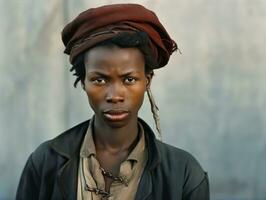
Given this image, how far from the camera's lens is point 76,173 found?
82.7 inches

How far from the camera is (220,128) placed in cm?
319

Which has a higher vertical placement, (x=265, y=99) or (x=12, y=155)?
(x=265, y=99)

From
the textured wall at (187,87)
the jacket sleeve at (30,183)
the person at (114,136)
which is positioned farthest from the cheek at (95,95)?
the textured wall at (187,87)

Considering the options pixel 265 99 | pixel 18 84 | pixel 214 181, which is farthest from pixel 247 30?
pixel 18 84

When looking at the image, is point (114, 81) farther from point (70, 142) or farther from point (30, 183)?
point (30, 183)

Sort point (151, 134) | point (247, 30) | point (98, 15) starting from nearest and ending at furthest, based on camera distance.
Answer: point (98, 15) < point (151, 134) < point (247, 30)

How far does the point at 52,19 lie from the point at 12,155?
0.69 metres

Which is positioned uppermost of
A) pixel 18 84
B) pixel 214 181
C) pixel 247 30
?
pixel 247 30

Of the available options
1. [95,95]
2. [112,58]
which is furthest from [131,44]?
[95,95]

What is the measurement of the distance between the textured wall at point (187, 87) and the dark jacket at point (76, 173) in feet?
3.20

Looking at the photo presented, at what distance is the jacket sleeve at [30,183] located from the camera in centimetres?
218

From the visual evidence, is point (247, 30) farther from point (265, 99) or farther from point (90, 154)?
point (90, 154)

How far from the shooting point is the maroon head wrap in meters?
2.00

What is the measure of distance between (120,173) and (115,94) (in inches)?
10.4
